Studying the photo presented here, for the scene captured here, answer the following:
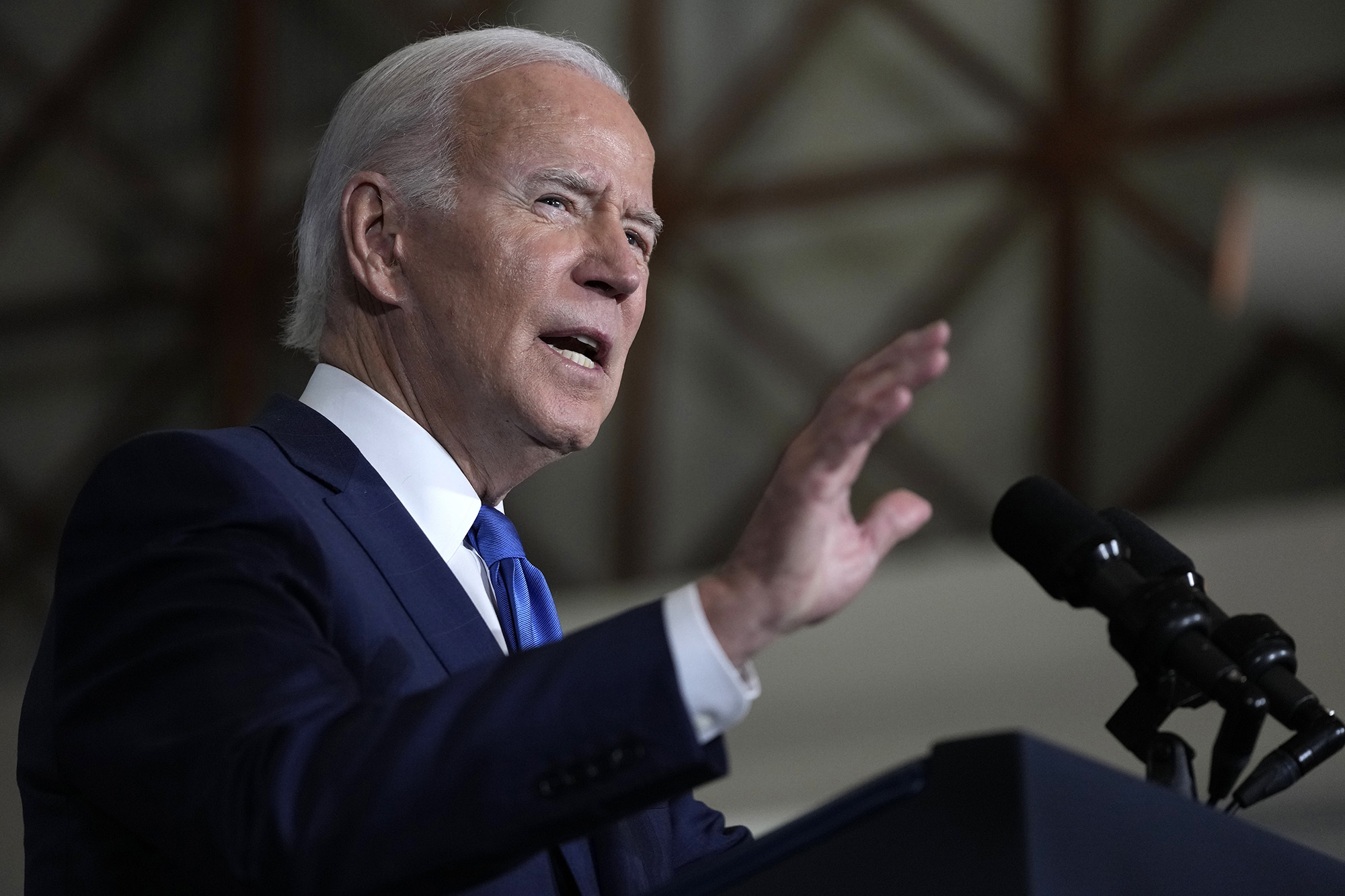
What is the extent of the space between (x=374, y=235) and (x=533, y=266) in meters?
0.21

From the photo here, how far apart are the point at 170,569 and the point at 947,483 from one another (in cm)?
540

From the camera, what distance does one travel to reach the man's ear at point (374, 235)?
5.34 feet

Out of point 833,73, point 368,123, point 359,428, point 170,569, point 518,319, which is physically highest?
point 833,73

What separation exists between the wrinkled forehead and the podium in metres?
0.93

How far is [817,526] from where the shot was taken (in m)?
0.90

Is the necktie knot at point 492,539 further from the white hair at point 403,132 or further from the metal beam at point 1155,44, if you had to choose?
the metal beam at point 1155,44

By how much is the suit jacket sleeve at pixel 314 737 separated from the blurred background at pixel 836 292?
13.7ft

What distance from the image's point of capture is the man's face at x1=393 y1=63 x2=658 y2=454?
1531 millimetres

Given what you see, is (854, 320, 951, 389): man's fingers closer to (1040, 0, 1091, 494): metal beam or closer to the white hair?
the white hair

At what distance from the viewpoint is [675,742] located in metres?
0.89

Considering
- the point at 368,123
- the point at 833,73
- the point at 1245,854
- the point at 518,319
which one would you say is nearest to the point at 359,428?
the point at 518,319

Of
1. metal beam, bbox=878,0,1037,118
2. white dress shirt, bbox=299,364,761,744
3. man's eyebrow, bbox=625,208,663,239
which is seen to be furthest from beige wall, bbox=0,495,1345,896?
white dress shirt, bbox=299,364,761,744

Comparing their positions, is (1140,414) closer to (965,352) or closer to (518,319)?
(965,352)

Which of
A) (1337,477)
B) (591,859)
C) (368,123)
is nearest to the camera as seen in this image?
(591,859)
